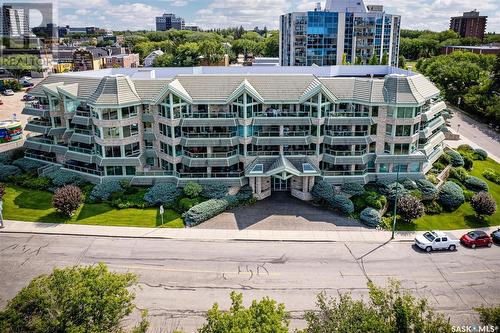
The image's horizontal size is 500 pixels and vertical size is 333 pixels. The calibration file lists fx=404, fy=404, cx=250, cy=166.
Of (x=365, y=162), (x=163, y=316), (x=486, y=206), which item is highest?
(x=365, y=162)

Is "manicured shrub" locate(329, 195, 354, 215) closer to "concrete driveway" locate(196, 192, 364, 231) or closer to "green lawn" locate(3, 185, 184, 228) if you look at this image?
"concrete driveway" locate(196, 192, 364, 231)

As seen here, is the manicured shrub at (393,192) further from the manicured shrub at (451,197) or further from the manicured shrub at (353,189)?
the manicured shrub at (451,197)

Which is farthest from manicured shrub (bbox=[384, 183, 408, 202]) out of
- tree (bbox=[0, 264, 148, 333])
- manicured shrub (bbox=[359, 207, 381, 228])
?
tree (bbox=[0, 264, 148, 333])

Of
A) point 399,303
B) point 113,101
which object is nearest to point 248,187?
point 113,101

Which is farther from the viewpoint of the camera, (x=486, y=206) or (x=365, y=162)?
(x=365, y=162)

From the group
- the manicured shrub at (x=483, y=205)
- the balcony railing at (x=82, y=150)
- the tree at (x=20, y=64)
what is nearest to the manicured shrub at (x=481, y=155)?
the manicured shrub at (x=483, y=205)

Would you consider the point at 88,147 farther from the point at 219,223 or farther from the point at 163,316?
the point at 163,316
